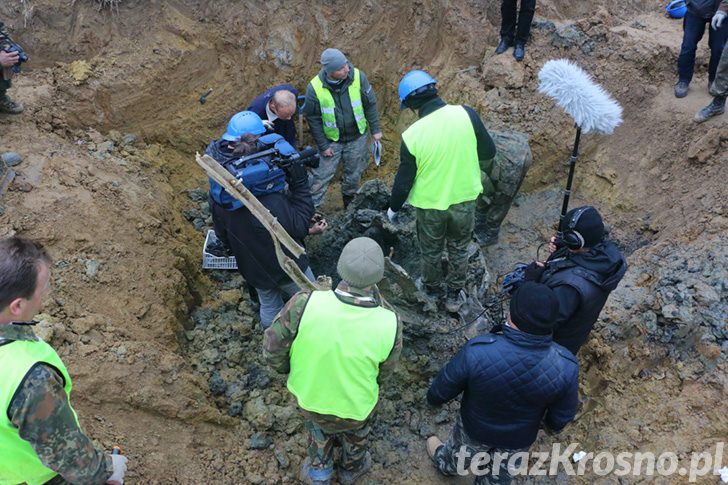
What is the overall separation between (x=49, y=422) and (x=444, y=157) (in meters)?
3.02

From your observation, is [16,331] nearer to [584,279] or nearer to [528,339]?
[528,339]

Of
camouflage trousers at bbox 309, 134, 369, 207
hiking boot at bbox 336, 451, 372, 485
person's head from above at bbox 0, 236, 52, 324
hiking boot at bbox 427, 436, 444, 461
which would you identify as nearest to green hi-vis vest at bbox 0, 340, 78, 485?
person's head from above at bbox 0, 236, 52, 324

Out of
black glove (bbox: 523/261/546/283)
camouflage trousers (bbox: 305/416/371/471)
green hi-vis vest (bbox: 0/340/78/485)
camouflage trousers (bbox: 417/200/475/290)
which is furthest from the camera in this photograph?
camouflage trousers (bbox: 417/200/475/290)

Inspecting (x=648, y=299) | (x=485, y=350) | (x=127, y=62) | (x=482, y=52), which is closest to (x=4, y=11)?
(x=127, y=62)

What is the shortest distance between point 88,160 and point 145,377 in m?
2.78

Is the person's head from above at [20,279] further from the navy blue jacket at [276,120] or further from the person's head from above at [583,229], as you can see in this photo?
the navy blue jacket at [276,120]

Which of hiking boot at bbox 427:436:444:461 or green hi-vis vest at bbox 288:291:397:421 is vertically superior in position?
green hi-vis vest at bbox 288:291:397:421

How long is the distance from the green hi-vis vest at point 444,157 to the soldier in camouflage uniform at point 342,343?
1.45 m

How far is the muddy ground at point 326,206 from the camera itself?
353 cm

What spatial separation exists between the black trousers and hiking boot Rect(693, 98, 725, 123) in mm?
2248

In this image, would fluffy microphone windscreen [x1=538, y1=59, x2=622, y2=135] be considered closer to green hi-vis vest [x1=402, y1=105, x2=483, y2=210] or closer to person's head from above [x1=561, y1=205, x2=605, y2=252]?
green hi-vis vest [x1=402, y1=105, x2=483, y2=210]

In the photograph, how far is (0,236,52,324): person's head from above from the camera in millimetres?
1947

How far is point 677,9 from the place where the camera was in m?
6.76

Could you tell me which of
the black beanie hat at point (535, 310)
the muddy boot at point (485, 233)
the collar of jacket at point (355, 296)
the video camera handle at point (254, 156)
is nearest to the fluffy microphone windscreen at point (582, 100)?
the muddy boot at point (485, 233)
